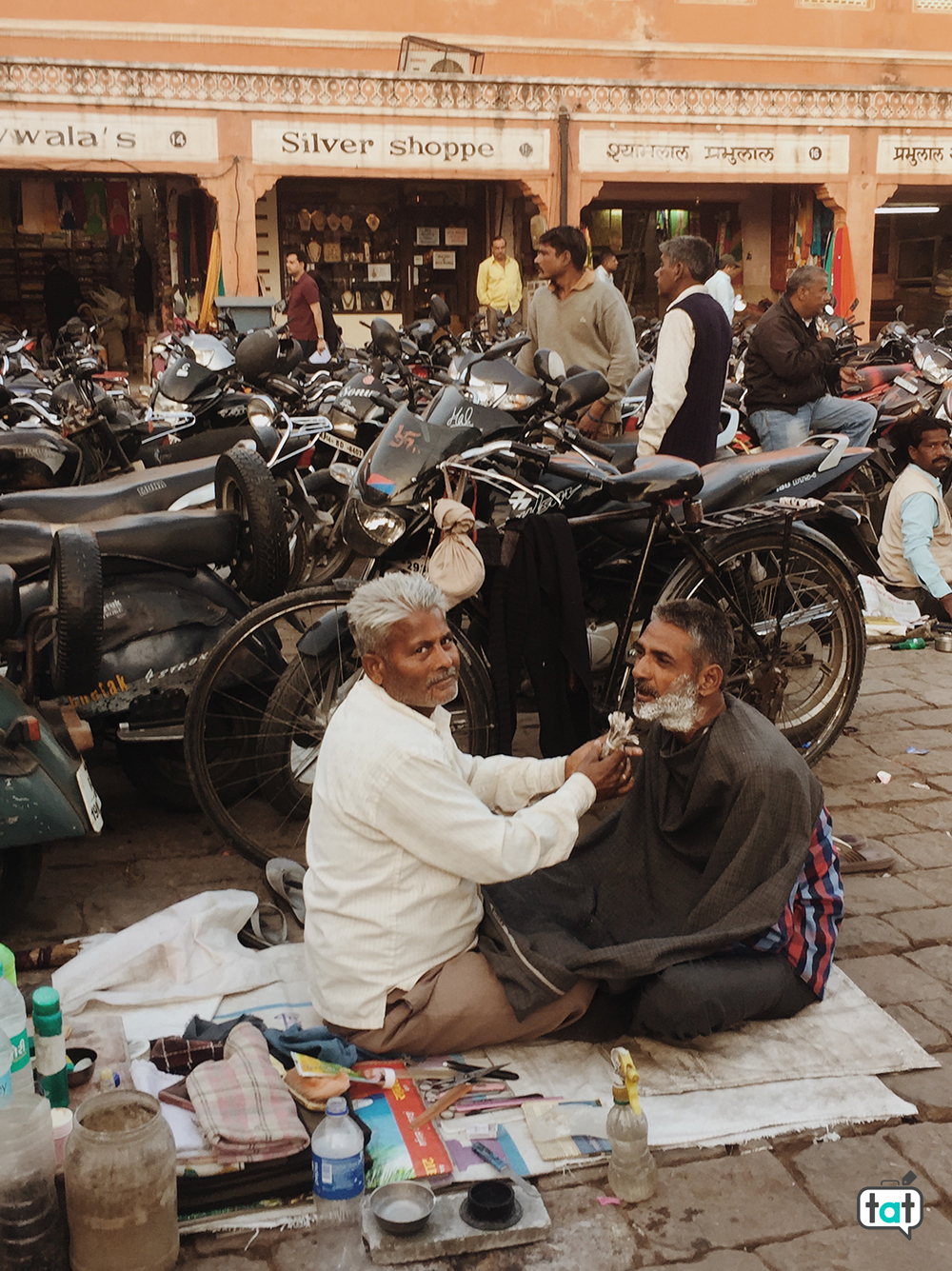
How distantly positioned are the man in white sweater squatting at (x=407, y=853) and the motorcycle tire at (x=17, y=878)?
109 cm

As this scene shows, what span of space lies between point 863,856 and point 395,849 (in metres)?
1.90

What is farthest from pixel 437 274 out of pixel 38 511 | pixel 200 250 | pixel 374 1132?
pixel 374 1132

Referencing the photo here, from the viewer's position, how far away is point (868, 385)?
31.9 feet

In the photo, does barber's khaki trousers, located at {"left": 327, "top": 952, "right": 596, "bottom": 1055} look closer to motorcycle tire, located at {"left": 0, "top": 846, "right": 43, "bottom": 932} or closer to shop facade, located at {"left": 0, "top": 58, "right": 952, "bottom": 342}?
motorcycle tire, located at {"left": 0, "top": 846, "right": 43, "bottom": 932}

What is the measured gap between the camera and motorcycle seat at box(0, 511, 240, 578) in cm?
409

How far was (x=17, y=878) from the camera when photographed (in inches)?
148

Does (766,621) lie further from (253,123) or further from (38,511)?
(253,123)

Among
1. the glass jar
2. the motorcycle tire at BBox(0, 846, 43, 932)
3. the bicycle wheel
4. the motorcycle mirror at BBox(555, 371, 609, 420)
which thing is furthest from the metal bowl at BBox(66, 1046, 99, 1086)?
the motorcycle mirror at BBox(555, 371, 609, 420)

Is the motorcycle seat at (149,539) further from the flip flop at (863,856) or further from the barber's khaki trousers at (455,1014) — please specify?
the flip flop at (863,856)

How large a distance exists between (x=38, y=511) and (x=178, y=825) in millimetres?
1220

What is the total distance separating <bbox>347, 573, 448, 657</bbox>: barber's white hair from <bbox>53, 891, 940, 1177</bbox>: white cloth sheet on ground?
3.20 feet

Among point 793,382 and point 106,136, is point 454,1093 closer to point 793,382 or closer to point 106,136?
point 793,382

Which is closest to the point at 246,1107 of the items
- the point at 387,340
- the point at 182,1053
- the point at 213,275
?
the point at 182,1053

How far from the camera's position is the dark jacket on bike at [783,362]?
723cm
